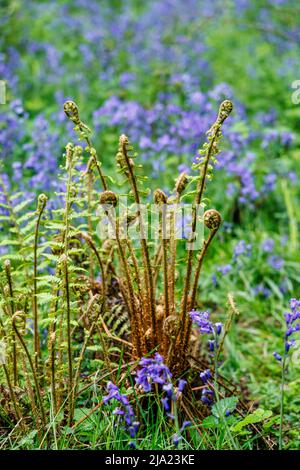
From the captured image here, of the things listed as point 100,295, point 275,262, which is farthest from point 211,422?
point 275,262

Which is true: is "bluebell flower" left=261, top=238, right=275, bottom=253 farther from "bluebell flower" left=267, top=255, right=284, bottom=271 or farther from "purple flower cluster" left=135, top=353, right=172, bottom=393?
"purple flower cluster" left=135, top=353, right=172, bottom=393

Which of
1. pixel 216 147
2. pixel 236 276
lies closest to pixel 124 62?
pixel 236 276

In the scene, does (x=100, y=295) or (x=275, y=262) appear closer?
(x=100, y=295)

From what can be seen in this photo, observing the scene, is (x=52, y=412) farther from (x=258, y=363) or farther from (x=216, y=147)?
(x=258, y=363)

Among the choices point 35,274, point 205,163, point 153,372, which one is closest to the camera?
point 153,372

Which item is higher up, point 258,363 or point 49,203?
point 49,203

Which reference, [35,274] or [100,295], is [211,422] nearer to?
[100,295]

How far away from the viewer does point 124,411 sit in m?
2.27

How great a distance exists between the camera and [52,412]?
7.36 ft

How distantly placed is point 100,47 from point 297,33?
203 cm

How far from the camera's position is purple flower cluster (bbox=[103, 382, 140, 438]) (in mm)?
2094

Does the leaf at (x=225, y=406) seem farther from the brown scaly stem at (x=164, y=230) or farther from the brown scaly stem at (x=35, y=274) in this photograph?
the brown scaly stem at (x=35, y=274)

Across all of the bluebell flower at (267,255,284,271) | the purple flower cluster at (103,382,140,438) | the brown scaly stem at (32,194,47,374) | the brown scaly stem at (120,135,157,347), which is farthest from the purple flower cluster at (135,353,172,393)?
the bluebell flower at (267,255,284,271)
